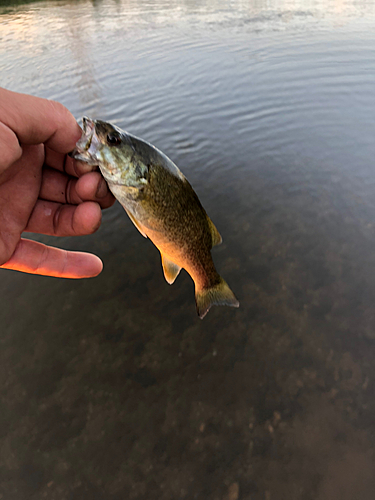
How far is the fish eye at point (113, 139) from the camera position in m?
2.16

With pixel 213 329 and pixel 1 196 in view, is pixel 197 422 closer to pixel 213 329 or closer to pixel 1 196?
pixel 213 329

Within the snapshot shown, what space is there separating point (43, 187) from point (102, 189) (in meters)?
0.77

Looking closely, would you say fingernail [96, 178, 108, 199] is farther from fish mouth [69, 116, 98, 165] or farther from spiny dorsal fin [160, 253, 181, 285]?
spiny dorsal fin [160, 253, 181, 285]

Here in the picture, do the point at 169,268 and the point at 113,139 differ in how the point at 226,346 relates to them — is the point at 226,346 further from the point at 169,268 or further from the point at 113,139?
the point at 113,139

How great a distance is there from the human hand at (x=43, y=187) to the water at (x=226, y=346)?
3.92 feet

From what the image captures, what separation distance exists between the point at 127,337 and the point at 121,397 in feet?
2.25

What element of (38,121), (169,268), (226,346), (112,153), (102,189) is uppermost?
(38,121)

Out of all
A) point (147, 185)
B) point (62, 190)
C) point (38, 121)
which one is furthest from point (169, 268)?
point (38, 121)

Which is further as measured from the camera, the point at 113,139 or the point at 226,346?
the point at 226,346

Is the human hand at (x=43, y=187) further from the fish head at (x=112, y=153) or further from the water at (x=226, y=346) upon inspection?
the water at (x=226, y=346)

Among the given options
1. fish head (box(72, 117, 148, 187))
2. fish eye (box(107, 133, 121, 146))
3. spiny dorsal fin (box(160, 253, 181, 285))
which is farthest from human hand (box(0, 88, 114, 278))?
spiny dorsal fin (box(160, 253, 181, 285))

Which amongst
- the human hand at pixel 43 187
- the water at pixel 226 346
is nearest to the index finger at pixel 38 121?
the human hand at pixel 43 187

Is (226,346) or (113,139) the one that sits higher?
(113,139)

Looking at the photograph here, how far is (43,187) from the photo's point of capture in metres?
2.74
